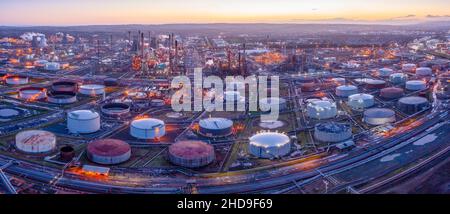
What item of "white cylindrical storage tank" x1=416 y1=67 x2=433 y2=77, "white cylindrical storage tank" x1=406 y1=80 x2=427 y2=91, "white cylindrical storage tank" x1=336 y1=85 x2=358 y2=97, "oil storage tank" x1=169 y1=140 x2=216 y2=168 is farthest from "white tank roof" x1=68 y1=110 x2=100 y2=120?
"white cylindrical storage tank" x1=416 y1=67 x2=433 y2=77

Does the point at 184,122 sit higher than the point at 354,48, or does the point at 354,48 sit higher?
the point at 354,48

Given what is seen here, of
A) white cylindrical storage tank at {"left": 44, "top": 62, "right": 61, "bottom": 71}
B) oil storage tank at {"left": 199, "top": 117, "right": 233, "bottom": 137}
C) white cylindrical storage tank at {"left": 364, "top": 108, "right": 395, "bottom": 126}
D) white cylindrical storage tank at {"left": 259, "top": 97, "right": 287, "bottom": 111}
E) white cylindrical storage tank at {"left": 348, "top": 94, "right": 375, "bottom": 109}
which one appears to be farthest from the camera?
white cylindrical storage tank at {"left": 44, "top": 62, "right": 61, "bottom": 71}

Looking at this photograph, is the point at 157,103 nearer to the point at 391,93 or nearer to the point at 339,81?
the point at 391,93

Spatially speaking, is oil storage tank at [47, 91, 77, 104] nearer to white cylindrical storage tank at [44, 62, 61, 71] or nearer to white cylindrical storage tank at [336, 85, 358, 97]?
white cylindrical storage tank at [44, 62, 61, 71]

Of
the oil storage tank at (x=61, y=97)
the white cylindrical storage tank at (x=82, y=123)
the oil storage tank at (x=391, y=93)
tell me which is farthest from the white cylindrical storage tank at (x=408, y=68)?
the white cylindrical storage tank at (x=82, y=123)

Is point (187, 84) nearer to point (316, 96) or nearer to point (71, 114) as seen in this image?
point (316, 96)

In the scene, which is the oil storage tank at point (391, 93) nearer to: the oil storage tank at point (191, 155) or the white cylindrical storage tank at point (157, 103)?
the white cylindrical storage tank at point (157, 103)

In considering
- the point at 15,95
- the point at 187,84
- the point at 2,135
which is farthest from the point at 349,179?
the point at 15,95
